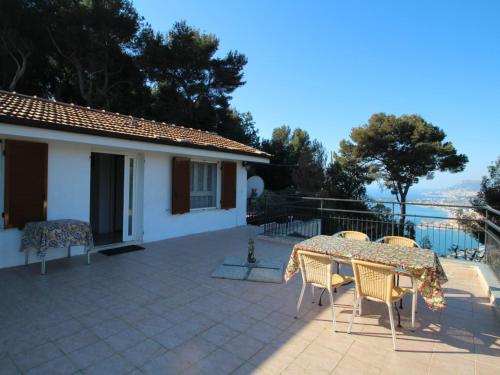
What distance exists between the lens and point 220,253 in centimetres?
711

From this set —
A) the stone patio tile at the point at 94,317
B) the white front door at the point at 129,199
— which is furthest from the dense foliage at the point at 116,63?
the stone patio tile at the point at 94,317

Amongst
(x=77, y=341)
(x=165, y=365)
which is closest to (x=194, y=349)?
(x=165, y=365)

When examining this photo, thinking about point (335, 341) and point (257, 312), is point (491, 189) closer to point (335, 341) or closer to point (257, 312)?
point (335, 341)

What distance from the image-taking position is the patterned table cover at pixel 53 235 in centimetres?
519

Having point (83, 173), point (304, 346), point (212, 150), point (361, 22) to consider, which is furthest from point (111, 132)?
point (361, 22)

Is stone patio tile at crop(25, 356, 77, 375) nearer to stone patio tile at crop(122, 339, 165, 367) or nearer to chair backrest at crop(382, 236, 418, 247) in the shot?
stone patio tile at crop(122, 339, 165, 367)

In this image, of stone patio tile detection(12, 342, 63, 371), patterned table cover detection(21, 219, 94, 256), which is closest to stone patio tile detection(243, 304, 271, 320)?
stone patio tile detection(12, 342, 63, 371)

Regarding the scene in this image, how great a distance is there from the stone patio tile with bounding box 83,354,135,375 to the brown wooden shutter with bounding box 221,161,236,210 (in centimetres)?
747

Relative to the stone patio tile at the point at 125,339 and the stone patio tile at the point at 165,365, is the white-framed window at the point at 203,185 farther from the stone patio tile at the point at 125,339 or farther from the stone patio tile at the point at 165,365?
the stone patio tile at the point at 165,365

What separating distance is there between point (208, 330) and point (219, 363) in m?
0.66

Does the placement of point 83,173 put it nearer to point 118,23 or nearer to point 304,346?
point 304,346

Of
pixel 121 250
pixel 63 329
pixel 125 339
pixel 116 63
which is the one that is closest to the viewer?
pixel 125 339

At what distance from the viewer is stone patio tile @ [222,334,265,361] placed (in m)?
3.03

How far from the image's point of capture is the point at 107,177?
938 cm
